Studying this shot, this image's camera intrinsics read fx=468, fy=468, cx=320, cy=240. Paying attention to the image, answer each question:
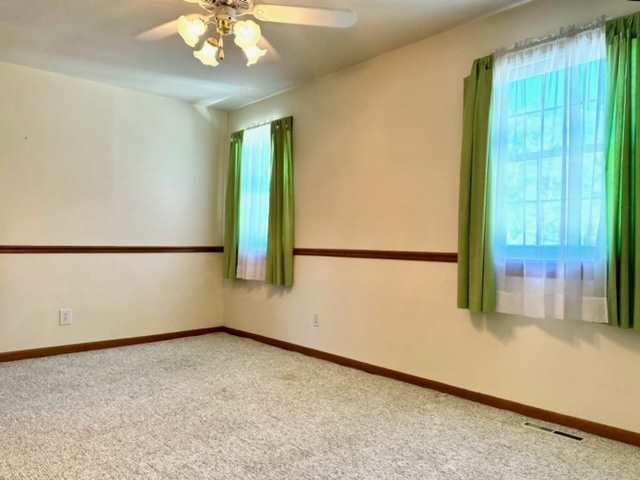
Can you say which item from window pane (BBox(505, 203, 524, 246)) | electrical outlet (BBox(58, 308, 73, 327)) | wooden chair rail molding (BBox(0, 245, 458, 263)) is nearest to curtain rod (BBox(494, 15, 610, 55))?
window pane (BBox(505, 203, 524, 246))

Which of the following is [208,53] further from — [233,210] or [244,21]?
[233,210]

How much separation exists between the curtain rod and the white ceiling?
0.25 metres

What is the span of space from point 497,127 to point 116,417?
103 inches

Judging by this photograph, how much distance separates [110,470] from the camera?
1.90m

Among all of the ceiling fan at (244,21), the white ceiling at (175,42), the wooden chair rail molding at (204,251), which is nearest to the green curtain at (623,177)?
the white ceiling at (175,42)

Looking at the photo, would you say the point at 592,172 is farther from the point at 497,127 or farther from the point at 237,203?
the point at 237,203

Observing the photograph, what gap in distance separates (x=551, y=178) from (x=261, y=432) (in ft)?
6.47

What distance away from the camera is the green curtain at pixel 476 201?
8.71 ft

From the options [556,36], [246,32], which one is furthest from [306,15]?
[556,36]

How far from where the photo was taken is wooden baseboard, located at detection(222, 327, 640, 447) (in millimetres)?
2277

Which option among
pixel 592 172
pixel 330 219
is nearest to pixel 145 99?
pixel 330 219

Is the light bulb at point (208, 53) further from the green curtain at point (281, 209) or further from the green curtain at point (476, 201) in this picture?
the green curtain at point (281, 209)

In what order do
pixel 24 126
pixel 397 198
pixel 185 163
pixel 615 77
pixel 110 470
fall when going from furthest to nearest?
pixel 185 163, pixel 24 126, pixel 397 198, pixel 615 77, pixel 110 470

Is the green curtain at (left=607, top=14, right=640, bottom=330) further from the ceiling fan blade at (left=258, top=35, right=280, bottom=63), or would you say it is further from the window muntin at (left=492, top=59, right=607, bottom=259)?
the ceiling fan blade at (left=258, top=35, right=280, bottom=63)
